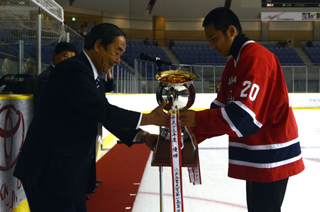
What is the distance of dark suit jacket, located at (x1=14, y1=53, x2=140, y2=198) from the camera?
110 centimetres

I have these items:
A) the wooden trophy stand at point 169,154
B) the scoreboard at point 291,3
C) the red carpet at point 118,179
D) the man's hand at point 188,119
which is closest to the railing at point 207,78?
the scoreboard at point 291,3

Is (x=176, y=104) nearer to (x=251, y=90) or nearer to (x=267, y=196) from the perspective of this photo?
(x=251, y=90)

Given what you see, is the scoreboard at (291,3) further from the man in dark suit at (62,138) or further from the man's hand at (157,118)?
the man in dark suit at (62,138)

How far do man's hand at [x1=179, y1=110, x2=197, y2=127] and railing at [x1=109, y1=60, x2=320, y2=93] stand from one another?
775 centimetres

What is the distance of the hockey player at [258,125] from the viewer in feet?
3.63

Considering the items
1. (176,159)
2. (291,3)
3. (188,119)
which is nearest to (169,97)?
(188,119)

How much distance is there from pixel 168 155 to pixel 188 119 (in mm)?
211

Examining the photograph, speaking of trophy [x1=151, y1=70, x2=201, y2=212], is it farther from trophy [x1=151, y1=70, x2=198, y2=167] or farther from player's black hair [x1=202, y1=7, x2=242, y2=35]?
player's black hair [x1=202, y1=7, x2=242, y2=35]

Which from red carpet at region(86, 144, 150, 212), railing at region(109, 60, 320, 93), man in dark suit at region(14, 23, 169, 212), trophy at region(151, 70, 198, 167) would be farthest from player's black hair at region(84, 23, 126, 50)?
railing at region(109, 60, 320, 93)

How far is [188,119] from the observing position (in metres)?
1.21

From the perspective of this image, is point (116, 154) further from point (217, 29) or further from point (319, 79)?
point (319, 79)

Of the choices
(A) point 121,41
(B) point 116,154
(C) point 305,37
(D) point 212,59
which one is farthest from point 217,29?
(C) point 305,37

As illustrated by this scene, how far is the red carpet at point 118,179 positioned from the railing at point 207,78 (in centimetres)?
488

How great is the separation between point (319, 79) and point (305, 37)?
24.6 ft
